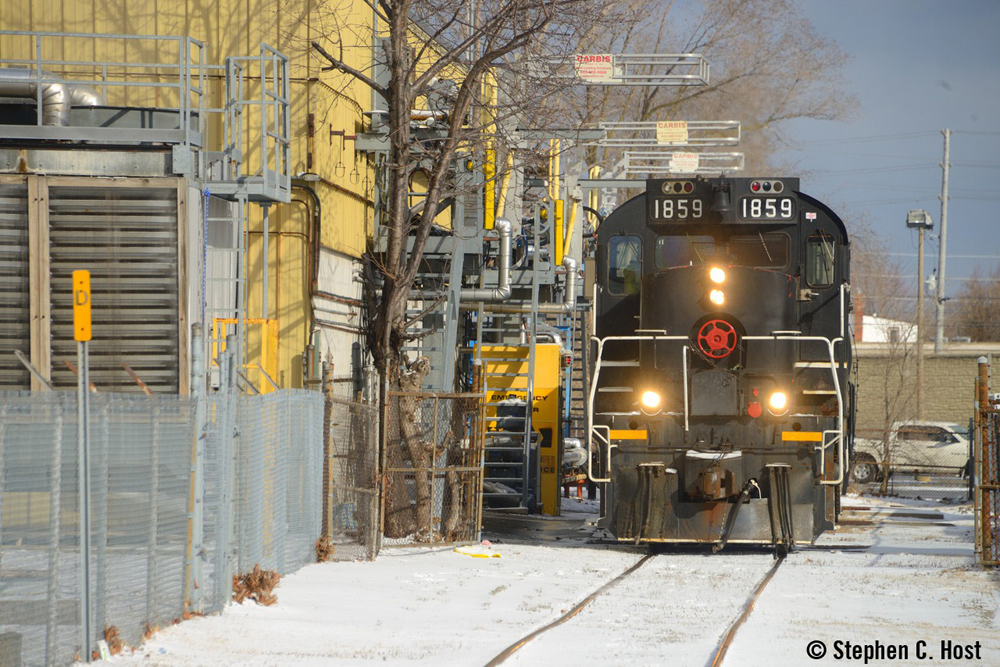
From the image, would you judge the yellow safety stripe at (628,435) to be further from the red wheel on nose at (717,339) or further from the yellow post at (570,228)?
the yellow post at (570,228)

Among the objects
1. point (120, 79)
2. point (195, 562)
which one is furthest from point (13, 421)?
point (120, 79)

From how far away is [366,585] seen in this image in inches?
448

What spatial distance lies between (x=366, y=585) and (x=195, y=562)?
2609 mm

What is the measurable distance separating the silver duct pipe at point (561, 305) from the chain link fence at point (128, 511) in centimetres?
1050

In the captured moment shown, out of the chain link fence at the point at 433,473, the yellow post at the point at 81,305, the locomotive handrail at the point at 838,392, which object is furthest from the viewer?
the chain link fence at the point at 433,473

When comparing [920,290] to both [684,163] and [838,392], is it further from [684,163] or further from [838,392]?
[838,392]

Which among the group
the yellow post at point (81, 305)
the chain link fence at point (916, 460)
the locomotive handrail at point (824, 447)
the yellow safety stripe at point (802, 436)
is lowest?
the chain link fence at point (916, 460)

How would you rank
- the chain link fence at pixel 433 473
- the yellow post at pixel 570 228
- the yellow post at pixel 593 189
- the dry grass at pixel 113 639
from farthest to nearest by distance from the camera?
the yellow post at pixel 593 189 → the yellow post at pixel 570 228 → the chain link fence at pixel 433 473 → the dry grass at pixel 113 639

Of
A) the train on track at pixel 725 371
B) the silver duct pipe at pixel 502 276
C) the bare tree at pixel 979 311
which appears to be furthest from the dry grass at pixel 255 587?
the bare tree at pixel 979 311

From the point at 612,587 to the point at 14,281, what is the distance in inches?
268

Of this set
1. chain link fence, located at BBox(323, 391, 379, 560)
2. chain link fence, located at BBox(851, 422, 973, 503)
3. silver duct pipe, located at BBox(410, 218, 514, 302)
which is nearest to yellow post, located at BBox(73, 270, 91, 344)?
chain link fence, located at BBox(323, 391, 379, 560)

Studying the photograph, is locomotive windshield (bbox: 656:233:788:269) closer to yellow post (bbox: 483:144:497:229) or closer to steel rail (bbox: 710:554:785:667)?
steel rail (bbox: 710:554:785:667)

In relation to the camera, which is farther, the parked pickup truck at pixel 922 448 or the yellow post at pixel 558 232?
the parked pickup truck at pixel 922 448

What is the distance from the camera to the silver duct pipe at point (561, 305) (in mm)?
21047
